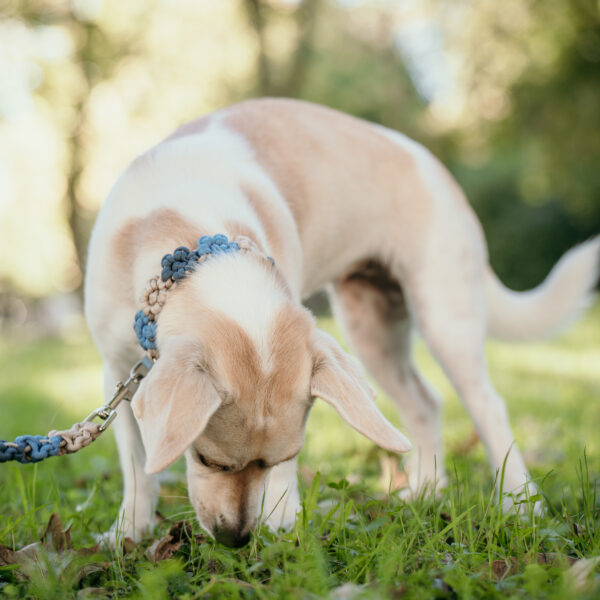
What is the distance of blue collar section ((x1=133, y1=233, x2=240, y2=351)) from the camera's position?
2.15 metres

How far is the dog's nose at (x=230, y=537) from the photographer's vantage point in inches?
81.6

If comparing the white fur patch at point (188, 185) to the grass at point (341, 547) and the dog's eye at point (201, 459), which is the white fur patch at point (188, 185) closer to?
the dog's eye at point (201, 459)

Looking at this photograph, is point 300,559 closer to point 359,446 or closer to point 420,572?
point 420,572

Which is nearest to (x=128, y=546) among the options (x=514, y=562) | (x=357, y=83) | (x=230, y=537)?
(x=230, y=537)

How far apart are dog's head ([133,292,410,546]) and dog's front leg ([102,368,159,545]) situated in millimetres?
404

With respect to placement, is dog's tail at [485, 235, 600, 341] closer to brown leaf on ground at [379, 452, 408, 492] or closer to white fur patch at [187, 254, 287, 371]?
brown leaf on ground at [379, 452, 408, 492]

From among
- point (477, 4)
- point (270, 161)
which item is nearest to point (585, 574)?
point (270, 161)

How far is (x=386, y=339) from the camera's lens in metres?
3.94

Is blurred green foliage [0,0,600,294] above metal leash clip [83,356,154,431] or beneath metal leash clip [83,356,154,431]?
above

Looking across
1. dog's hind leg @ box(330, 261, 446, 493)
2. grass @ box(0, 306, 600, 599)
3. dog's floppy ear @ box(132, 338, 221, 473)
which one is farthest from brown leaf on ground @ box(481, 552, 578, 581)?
dog's hind leg @ box(330, 261, 446, 493)

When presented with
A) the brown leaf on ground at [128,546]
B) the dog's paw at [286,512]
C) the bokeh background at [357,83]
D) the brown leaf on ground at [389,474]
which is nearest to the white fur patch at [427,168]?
the brown leaf on ground at [389,474]

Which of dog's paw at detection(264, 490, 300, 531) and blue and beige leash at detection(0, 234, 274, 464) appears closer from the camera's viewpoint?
blue and beige leash at detection(0, 234, 274, 464)

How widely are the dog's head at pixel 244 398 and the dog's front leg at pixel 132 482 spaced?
1.33 ft

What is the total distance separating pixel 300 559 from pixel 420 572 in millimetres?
302
